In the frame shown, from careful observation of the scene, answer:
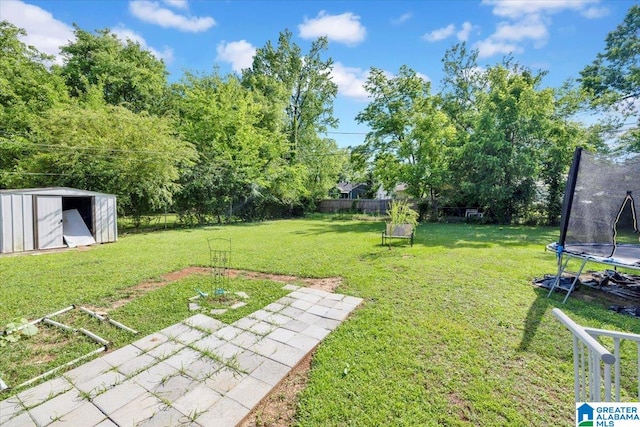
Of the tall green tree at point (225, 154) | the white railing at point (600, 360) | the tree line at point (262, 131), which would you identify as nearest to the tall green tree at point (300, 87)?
the tree line at point (262, 131)

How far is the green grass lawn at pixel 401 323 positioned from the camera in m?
1.97

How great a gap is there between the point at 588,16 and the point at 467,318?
10.0 meters

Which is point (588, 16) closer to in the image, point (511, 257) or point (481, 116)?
point (481, 116)

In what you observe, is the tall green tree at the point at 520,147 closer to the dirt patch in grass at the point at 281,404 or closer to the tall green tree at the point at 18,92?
the dirt patch in grass at the point at 281,404

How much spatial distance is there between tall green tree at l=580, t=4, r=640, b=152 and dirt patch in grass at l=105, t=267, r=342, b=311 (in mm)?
15725

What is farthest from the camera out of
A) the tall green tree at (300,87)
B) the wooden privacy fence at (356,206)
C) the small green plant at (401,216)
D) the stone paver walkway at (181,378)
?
the wooden privacy fence at (356,206)

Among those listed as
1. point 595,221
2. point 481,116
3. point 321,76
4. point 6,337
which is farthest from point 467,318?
point 321,76

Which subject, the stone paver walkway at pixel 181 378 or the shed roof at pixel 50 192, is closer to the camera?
the stone paver walkway at pixel 181 378

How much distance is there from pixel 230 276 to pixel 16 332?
267 centimetres

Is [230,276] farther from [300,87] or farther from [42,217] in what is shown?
[300,87]

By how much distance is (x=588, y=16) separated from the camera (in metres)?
7.84

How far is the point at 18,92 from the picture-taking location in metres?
13.2

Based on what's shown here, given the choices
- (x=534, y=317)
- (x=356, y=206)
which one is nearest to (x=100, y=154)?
(x=534, y=317)

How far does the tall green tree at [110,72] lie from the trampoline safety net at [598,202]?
19.2 metres
